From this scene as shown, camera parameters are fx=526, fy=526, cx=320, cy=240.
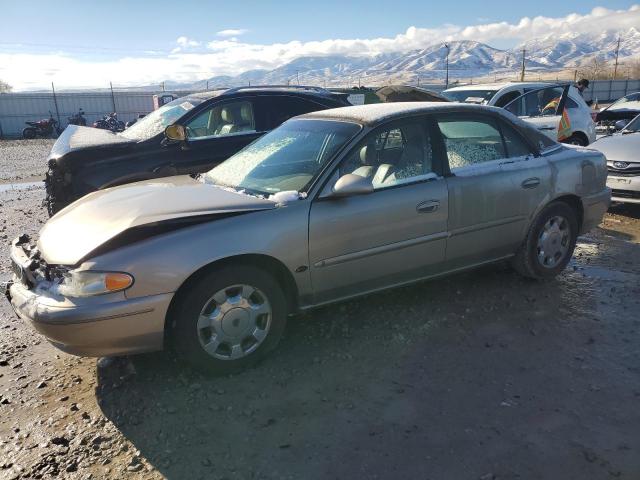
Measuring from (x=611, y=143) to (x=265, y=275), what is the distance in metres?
6.59

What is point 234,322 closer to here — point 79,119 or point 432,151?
point 432,151

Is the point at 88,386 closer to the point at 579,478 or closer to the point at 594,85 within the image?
the point at 579,478

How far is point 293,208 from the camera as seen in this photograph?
11.2 feet

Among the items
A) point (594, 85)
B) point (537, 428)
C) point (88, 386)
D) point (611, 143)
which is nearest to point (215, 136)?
point (88, 386)

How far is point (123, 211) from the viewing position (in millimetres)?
3414

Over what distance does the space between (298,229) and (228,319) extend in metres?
0.72

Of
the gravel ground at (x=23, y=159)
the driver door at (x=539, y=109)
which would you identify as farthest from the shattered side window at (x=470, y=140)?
the gravel ground at (x=23, y=159)

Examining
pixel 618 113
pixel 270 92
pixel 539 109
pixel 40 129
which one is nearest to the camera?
pixel 270 92

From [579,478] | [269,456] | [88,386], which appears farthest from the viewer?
[88,386]

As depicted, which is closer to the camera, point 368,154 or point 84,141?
point 368,154

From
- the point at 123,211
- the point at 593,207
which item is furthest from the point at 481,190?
the point at 123,211

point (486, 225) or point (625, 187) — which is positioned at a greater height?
point (486, 225)

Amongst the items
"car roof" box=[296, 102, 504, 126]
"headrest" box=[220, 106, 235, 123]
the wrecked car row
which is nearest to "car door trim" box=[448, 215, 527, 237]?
"car roof" box=[296, 102, 504, 126]

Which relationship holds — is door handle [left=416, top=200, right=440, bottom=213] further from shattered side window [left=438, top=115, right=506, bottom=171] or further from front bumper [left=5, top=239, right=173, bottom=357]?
front bumper [left=5, top=239, right=173, bottom=357]
